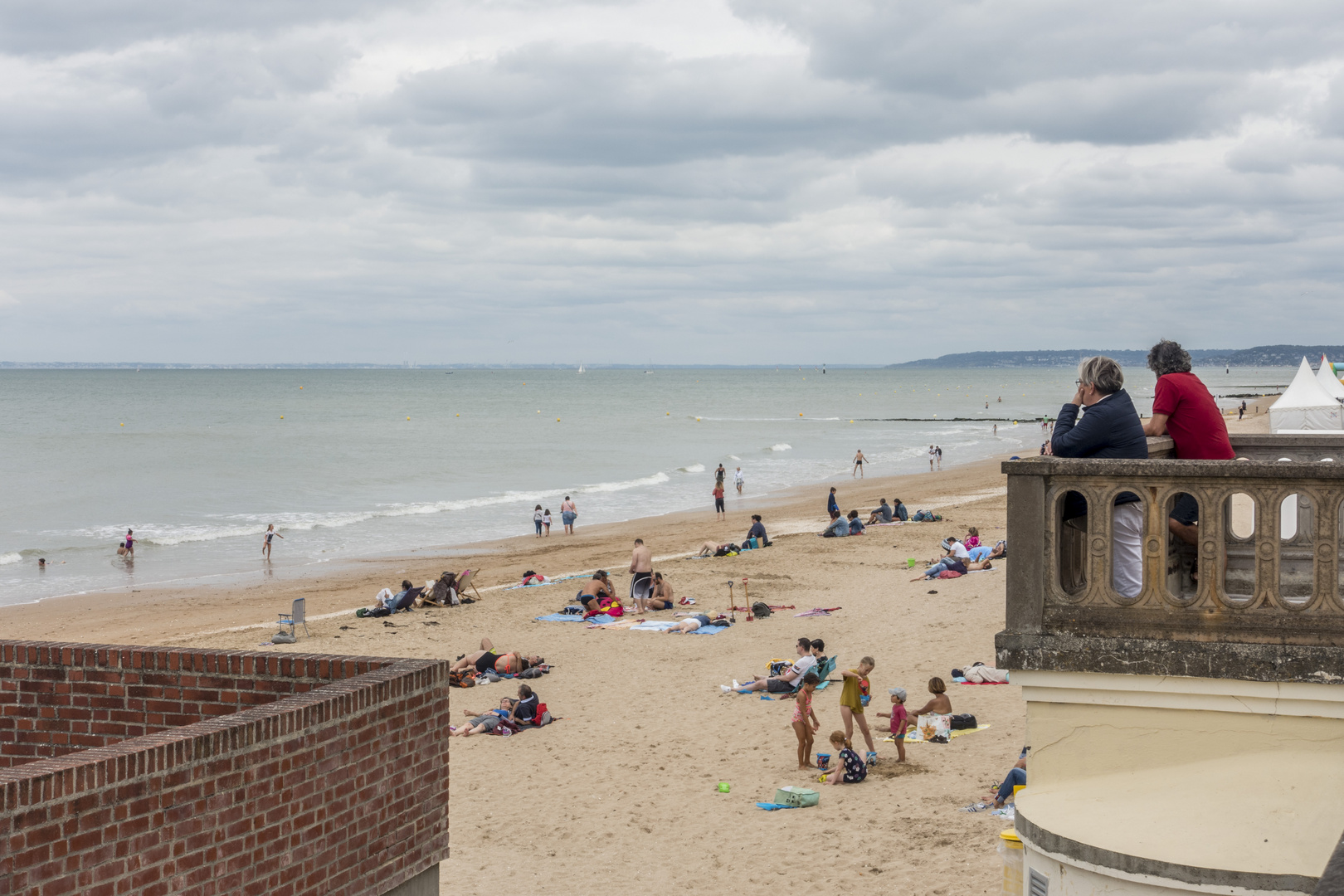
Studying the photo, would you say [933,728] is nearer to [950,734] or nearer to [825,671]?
[950,734]

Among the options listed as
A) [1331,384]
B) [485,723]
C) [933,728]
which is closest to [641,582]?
[485,723]

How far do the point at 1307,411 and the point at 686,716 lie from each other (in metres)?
16.2

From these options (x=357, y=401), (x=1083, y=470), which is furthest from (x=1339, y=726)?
(x=357, y=401)

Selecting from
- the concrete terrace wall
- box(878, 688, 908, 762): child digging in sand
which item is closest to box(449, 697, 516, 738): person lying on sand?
box(878, 688, 908, 762): child digging in sand

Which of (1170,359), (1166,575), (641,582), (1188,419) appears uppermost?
(1170,359)

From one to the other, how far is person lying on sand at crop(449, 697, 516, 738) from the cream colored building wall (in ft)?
33.9

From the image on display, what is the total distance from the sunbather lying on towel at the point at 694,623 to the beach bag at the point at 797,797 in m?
7.49

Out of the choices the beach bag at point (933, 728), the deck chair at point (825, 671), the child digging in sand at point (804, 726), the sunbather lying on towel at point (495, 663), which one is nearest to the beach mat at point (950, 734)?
the beach bag at point (933, 728)

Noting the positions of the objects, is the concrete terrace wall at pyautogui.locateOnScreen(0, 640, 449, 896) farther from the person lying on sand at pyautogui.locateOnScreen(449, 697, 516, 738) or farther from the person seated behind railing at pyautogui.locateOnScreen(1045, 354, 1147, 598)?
the person lying on sand at pyautogui.locateOnScreen(449, 697, 516, 738)

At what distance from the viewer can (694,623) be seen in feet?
61.4

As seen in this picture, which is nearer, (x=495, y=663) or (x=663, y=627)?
(x=495, y=663)

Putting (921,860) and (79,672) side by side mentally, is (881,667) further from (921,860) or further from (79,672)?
(79,672)

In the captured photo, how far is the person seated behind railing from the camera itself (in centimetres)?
476

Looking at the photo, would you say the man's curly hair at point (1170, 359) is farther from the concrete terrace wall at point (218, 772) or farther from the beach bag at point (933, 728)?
the beach bag at point (933, 728)
